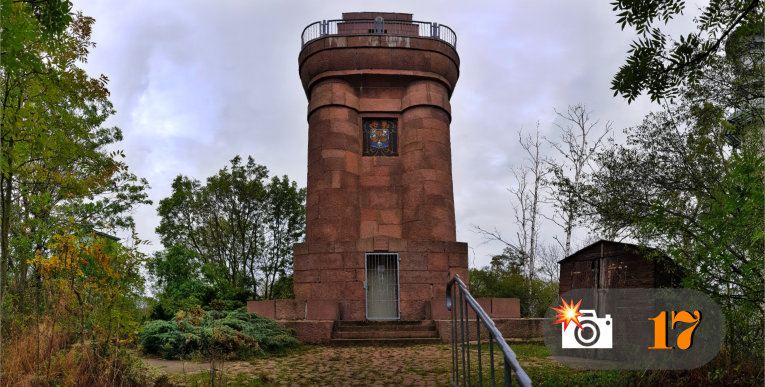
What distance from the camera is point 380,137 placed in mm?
15609

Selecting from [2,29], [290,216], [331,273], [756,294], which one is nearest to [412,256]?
[331,273]

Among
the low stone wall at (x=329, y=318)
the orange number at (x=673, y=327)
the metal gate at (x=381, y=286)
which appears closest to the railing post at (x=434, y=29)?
the metal gate at (x=381, y=286)

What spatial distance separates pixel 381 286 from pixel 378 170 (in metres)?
3.56

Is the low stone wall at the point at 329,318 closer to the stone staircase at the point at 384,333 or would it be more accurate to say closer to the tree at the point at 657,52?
the stone staircase at the point at 384,333

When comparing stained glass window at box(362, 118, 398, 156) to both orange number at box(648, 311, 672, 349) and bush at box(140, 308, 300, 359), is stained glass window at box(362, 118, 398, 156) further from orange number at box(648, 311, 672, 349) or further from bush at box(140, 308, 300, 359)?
orange number at box(648, 311, 672, 349)

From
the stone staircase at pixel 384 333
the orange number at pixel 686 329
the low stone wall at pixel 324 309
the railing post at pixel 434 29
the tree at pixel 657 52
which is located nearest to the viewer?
the tree at pixel 657 52

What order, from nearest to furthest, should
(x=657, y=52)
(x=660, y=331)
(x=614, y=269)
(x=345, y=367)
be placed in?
(x=657, y=52) → (x=660, y=331) → (x=345, y=367) → (x=614, y=269)

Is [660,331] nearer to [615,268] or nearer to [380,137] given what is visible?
[615,268]

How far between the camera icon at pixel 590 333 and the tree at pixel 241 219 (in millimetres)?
17505

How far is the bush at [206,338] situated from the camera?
333 inches

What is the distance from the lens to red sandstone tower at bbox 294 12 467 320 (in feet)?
43.7

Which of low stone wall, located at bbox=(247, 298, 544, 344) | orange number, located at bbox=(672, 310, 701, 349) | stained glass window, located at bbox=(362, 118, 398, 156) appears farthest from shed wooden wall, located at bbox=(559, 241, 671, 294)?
stained glass window, located at bbox=(362, 118, 398, 156)

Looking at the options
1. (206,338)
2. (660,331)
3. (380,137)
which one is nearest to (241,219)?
(380,137)

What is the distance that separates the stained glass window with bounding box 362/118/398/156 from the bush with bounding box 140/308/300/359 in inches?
278
